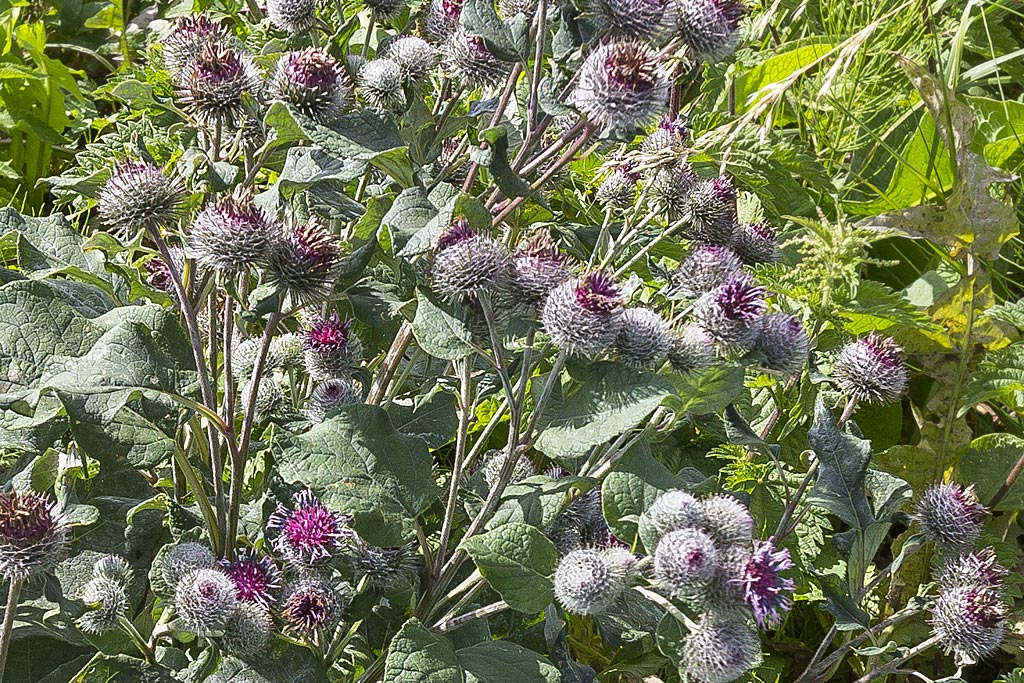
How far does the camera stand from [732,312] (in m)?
1.45

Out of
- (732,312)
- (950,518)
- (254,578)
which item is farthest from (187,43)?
(950,518)

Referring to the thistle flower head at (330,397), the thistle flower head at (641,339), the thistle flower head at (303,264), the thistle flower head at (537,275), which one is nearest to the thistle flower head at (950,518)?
the thistle flower head at (641,339)

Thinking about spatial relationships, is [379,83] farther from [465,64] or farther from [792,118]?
[792,118]

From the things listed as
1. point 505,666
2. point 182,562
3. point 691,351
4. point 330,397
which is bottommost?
point 505,666

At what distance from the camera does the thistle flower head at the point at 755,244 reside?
1760 millimetres

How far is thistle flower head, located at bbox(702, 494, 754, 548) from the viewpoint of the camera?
134cm

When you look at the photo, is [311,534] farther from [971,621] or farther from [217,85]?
[971,621]

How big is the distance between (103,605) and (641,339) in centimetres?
84

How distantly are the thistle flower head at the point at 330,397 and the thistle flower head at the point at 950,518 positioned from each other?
99 centimetres

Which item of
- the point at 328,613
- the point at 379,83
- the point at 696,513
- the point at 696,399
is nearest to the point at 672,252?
the point at 696,399

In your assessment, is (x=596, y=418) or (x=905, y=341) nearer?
(x=596, y=418)

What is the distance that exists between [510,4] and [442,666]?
104 centimetres

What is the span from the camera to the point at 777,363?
1.54m

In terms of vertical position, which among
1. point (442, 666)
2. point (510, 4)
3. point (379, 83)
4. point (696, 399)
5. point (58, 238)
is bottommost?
point (442, 666)
